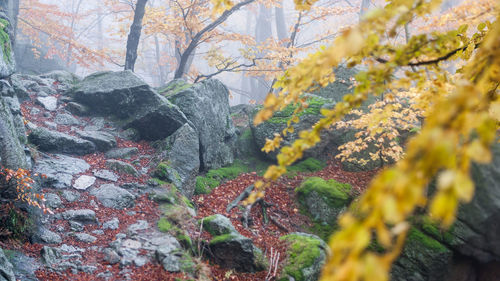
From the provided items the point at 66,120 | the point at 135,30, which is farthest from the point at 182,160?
the point at 135,30

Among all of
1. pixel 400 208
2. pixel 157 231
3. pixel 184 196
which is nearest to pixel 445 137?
pixel 400 208

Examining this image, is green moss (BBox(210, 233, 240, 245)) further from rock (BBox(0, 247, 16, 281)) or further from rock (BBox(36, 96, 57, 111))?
rock (BBox(36, 96, 57, 111))

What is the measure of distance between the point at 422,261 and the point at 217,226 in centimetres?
466

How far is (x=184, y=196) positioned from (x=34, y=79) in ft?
23.9

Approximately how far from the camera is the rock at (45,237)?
4.66 metres

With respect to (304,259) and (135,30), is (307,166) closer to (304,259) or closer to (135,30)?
(304,259)

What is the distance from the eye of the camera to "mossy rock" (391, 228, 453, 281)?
22.1 ft

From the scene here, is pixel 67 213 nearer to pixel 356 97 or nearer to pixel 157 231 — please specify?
pixel 157 231

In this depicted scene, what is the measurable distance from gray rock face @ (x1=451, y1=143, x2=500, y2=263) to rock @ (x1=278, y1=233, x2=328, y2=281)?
3.49 m

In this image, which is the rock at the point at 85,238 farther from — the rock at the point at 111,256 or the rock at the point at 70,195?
the rock at the point at 70,195

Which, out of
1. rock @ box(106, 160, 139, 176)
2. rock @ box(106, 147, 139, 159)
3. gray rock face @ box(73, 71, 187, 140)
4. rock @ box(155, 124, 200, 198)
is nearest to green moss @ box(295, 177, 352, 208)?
rock @ box(155, 124, 200, 198)

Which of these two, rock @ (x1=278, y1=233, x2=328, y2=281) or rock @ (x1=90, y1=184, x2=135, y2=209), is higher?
rock @ (x1=90, y1=184, x2=135, y2=209)

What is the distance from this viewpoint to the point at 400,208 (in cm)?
83

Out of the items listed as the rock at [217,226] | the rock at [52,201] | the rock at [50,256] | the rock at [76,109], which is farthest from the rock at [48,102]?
A: the rock at [217,226]
